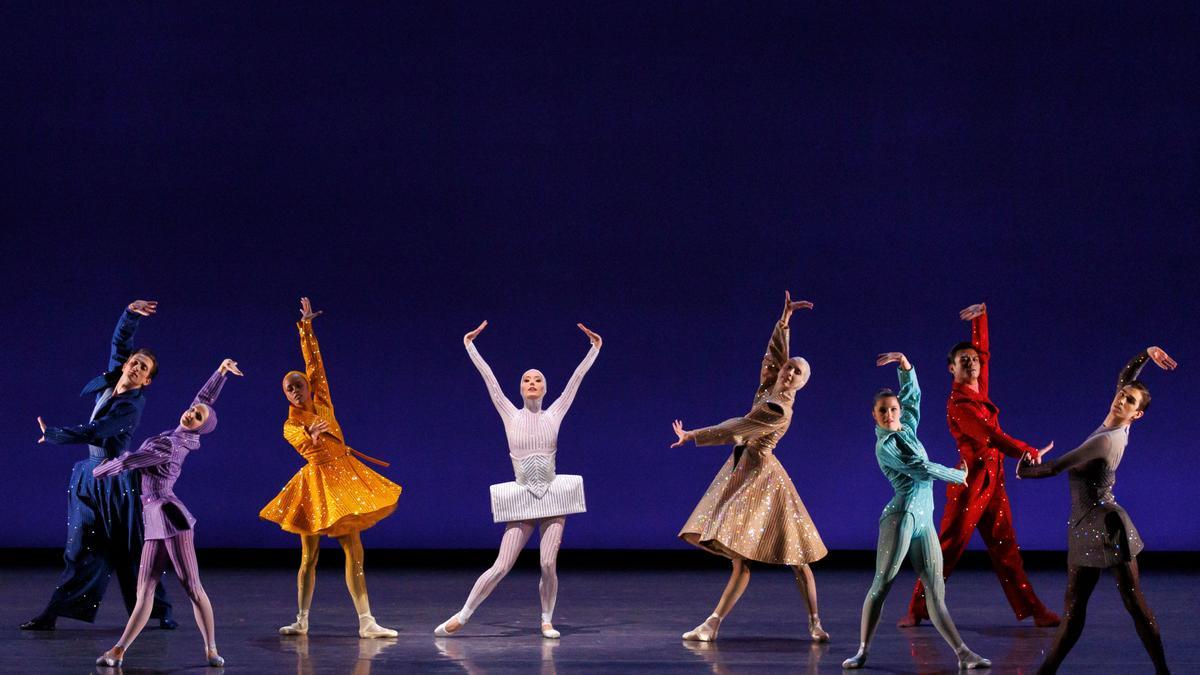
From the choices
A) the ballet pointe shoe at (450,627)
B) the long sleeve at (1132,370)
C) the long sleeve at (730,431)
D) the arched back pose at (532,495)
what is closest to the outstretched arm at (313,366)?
the arched back pose at (532,495)

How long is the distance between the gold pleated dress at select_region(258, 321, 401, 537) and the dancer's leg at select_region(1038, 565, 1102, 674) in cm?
301

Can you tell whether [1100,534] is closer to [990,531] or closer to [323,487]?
[990,531]

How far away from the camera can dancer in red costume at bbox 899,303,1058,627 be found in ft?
19.7

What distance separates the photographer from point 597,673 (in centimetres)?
472

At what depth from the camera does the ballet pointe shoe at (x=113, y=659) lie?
4910mm

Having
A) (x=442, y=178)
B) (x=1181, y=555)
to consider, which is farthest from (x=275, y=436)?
(x=1181, y=555)

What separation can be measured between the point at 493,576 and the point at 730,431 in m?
1.33

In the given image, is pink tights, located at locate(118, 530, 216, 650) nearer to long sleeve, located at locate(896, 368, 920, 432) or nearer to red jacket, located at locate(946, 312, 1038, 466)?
long sleeve, located at locate(896, 368, 920, 432)

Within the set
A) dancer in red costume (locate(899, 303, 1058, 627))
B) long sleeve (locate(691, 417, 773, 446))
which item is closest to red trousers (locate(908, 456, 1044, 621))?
dancer in red costume (locate(899, 303, 1058, 627))

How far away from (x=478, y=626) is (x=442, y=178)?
351 cm

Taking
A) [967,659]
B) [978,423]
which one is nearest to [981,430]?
[978,423]

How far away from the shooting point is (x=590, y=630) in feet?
19.3

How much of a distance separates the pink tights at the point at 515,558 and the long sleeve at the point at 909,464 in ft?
5.38

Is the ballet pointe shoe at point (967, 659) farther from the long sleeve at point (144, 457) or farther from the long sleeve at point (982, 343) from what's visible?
the long sleeve at point (144, 457)
